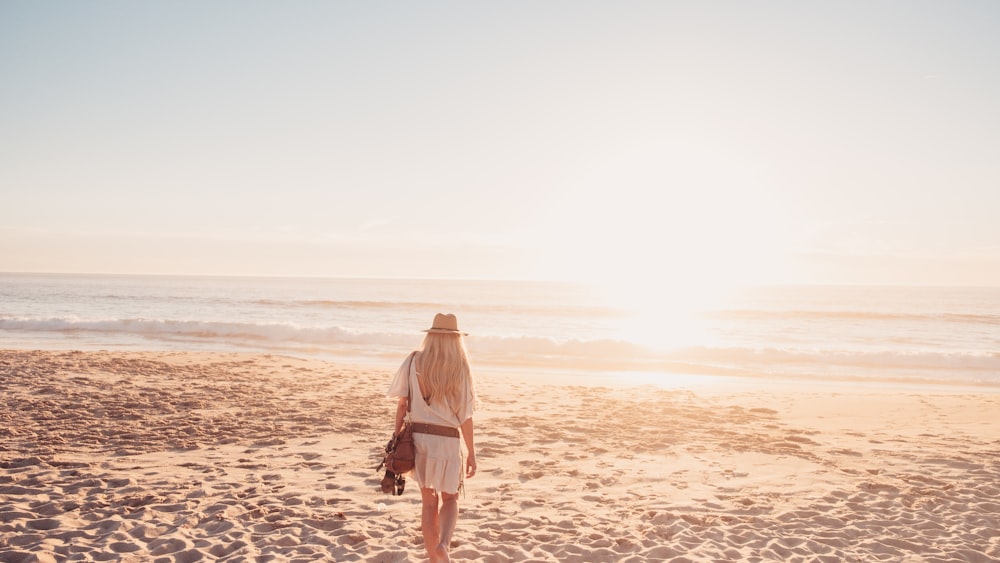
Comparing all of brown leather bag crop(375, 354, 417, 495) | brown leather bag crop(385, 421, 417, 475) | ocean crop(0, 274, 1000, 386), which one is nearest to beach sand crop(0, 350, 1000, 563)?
brown leather bag crop(375, 354, 417, 495)

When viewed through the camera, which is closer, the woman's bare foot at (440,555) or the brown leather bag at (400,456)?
the brown leather bag at (400,456)

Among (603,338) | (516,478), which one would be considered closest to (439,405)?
(516,478)

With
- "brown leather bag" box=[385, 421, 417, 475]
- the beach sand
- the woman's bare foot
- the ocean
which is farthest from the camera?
the ocean

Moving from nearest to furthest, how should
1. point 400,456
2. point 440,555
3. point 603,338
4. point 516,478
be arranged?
point 400,456
point 440,555
point 516,478
point 603,338

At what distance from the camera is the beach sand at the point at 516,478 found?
16.3ft

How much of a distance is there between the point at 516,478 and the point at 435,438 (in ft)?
9.82

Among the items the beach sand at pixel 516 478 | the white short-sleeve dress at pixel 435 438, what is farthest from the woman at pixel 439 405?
the beach sand at pixel 516 478

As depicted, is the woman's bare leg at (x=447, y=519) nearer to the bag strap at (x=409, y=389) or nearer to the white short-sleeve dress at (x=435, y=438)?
the white short-sleeve dress at (x=435, y=438)

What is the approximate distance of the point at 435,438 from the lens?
4062 mm

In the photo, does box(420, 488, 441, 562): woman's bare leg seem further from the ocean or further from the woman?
the ocean

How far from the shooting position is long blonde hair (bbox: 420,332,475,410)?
3.99 meters

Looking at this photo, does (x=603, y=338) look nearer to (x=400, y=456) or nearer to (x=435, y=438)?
(x=435, y=438)

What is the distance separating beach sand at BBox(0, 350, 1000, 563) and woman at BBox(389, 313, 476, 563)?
3.55 feet

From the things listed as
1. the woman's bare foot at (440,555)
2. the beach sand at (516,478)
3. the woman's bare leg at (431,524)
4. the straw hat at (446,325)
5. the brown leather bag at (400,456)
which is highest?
the straw hat at (446,325)
